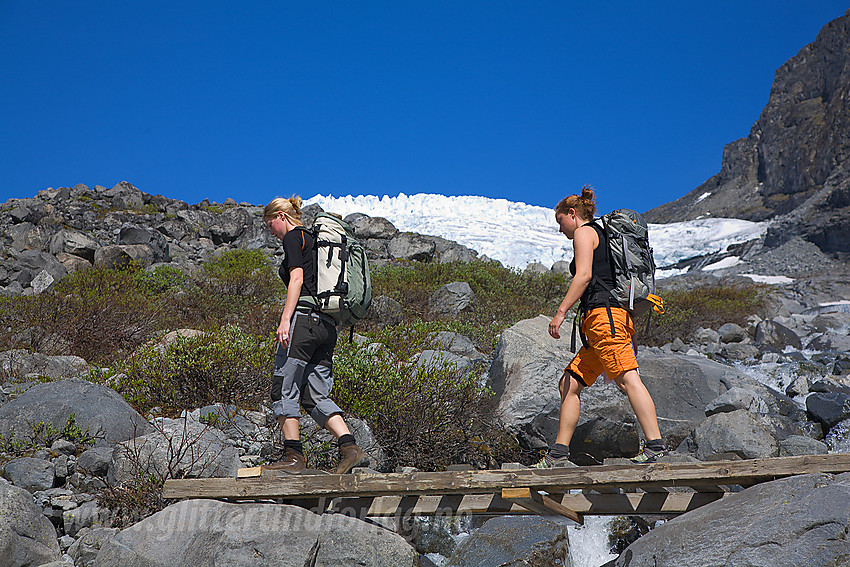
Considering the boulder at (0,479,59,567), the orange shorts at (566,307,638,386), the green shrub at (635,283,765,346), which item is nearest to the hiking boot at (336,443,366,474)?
the orange shorts at (566,307,638,386)

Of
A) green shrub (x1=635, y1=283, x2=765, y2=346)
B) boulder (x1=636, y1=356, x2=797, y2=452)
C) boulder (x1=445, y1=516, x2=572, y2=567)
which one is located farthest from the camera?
green shrub (x1=635, y1=283, x2=765, y2=346)

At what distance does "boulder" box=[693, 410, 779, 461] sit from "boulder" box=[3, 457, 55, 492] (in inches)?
236

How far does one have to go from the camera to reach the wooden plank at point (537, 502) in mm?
3768

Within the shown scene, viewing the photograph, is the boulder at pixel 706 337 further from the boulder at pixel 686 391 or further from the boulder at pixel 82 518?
the boulder at pixel 82 518

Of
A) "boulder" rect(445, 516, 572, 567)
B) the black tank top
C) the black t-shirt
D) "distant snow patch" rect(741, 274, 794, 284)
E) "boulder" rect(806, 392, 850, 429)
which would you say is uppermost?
"distant snow patch" rect(741, 274, 794, 284)

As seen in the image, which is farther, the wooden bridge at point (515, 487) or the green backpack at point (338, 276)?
the green backpack at point (338, 276)

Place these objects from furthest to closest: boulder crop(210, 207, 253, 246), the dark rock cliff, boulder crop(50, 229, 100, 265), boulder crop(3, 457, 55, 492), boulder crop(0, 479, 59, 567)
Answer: the dark rock cliff
boulder crop(210, 207, 253, 246)
boulder crop(50, 229, 100, 265)
boulder crop(3, 457, 55, 492)
boulder crop(0, 479, 59, 567)

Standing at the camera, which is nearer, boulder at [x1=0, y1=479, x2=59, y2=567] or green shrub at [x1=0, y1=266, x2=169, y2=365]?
boulder at [x1=0, y1=479, x2=59, y2=567]

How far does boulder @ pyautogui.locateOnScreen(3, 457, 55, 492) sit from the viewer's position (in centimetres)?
462

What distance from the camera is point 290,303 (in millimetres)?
4012

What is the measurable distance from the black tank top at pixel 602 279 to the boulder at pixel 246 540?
2078 millimetres

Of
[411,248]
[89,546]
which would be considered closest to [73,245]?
[411,248]

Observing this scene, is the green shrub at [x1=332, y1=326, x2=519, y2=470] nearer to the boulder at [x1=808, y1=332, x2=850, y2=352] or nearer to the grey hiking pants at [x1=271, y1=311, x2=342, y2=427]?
the grey hiking pants at [x1=271, y1=311, x2=342, y2=427]

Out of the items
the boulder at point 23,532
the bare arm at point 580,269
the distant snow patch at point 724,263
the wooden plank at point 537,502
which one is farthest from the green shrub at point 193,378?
the distant snow patch at point 724,263
